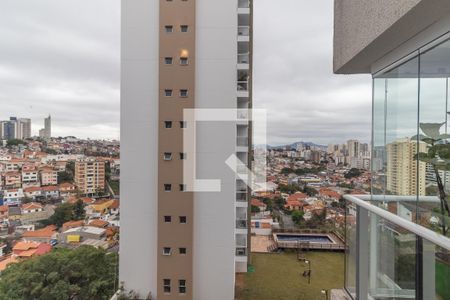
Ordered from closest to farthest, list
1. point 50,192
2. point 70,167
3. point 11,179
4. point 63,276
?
point 63,276 → point 11,179 → point 50,192 → point 70,167

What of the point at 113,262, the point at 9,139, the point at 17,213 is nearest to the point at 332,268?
the point at 113,262

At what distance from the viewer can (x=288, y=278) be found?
8.72 m

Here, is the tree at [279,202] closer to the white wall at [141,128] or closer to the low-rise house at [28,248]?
the white wall at [141,128]

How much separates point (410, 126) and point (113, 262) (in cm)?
886

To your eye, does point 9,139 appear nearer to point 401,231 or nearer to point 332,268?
point 401,231

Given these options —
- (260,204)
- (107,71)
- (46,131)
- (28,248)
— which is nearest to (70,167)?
(46,131)

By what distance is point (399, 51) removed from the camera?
5.99 ft

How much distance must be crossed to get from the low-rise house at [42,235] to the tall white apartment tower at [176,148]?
20.8ft

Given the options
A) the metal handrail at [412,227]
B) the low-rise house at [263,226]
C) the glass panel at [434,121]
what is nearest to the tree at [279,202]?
the low-rise house at [263,226]

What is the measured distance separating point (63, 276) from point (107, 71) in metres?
9.99

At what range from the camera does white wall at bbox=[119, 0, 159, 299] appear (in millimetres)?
6859

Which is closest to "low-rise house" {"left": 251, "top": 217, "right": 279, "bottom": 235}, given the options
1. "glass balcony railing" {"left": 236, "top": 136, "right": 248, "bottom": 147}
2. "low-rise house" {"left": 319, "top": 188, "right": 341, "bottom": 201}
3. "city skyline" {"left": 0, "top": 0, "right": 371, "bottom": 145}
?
"low-rise house" {"left": 319, "top": 188, "right": 341, "bottom": 201}

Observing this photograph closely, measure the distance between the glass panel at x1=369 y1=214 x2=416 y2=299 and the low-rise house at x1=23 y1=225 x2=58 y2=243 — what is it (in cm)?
1297

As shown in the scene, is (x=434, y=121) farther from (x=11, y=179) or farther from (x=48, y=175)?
(x=11, y=179)
